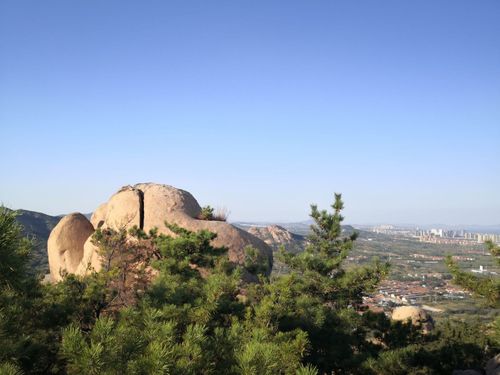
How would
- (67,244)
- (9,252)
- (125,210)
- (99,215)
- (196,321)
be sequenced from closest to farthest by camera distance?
(9,252)
(196,321)
(125,210)
(67,244)
(99,215)

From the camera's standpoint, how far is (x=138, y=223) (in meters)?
15.5

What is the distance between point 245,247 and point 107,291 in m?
6.89

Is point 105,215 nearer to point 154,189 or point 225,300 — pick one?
point 154,189

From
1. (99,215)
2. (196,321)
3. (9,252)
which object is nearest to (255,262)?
(196,321)

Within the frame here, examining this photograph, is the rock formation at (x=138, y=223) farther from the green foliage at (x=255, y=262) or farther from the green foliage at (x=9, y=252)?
the green foliage at (x=9, y=252)

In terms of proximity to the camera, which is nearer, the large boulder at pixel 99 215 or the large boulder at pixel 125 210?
the large boulder at pixel 125 210

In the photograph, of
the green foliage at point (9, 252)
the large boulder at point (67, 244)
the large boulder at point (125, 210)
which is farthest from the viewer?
the large boulder at point (67, 244)

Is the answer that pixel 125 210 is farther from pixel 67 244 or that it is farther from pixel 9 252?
pixel 9 252

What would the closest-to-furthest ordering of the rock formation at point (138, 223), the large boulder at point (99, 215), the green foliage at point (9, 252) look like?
the green foliage at point (9, 252) < the rock formation at point (138, 223) < the large boulder at point (99, 215)

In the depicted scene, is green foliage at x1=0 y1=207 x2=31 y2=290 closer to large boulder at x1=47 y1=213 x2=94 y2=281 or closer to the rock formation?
the rock formation

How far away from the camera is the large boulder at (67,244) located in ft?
55.9

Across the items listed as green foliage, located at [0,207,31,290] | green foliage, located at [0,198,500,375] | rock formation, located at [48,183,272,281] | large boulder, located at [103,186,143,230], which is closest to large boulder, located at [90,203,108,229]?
rock formation, located at [48,183,272,281]

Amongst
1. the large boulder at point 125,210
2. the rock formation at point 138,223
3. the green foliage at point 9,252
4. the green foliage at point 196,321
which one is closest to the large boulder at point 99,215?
the rock formation at point 138,223

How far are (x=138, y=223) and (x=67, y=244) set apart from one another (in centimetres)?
433
